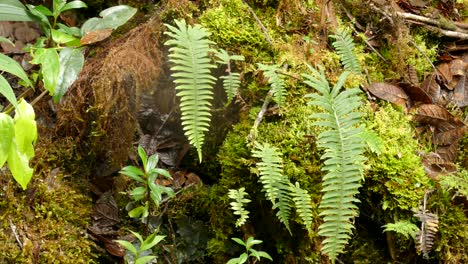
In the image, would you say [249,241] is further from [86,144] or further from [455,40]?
[455,40]

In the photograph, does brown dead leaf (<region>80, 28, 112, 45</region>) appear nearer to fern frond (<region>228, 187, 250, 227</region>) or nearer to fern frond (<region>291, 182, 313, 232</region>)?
fern frond (<region>228, 187, 250, 227</region>)

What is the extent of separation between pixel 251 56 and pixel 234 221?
97 cm

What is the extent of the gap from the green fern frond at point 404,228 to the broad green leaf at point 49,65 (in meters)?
1.77

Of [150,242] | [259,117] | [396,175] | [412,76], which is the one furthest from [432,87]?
[150,242]

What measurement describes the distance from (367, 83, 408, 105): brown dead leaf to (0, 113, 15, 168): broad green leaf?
77.0 inches

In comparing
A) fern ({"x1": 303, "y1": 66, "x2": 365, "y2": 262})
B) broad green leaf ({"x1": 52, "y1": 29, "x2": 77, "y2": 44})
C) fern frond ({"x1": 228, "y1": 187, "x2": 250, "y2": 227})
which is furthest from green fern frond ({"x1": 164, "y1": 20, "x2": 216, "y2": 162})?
broad green leaf ({"x1": 52, "y1": 29, "x2": 77, "y2": 44})

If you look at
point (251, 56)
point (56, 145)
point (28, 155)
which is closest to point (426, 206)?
point (251, 56)

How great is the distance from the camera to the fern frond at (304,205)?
2.30 metres

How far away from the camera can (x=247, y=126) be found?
8.73ft

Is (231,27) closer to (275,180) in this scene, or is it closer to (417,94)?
(275,180)

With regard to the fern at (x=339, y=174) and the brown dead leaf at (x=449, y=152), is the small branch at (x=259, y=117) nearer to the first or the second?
the fern at (x=339, y=174)

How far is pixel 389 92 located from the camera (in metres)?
2.86

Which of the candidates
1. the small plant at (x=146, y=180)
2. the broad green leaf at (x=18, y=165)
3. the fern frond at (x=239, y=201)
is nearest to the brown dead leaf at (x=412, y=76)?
the fern frond at (x=239, y=201)

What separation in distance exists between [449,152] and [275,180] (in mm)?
1081
